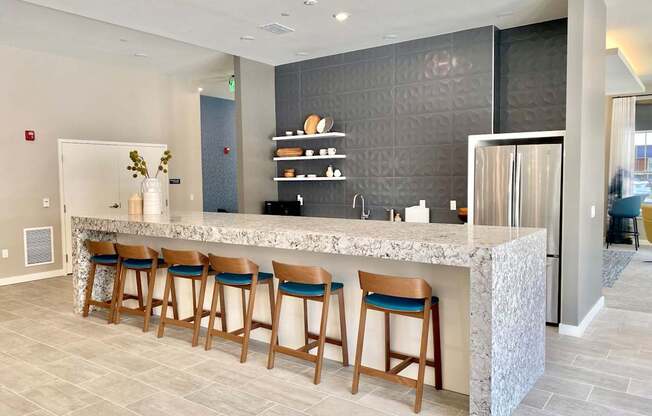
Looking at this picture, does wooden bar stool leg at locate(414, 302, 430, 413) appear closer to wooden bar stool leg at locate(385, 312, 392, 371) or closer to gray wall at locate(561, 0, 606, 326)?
wooden bar stool leg at locate(385, 312, 392, 371)

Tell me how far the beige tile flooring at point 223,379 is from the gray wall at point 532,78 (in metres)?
2.15

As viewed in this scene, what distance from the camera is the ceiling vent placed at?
509cm

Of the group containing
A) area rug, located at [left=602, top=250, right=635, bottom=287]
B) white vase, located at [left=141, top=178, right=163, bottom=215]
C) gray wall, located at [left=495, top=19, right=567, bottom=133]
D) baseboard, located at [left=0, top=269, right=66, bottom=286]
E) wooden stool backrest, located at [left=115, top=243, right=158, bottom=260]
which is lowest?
area rug, located at [left=602, top=250, right=635, bottom=287]

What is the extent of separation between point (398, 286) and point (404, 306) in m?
0.13

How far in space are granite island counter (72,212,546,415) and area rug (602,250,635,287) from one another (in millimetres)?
3965

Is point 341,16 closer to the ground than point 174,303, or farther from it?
farther from it

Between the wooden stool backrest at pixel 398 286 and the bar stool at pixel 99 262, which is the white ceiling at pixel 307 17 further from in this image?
the wooden stool backrest at pixel 398 286

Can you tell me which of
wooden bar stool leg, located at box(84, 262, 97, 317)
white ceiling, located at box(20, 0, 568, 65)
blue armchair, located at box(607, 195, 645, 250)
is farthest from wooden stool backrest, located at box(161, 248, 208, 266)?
blue armchair, located at box(607, 195, 645, 250)

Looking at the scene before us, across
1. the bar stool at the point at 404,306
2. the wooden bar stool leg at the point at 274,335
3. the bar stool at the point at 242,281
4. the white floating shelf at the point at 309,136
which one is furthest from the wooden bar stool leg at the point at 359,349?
the white floating shelf at the point at 309,136

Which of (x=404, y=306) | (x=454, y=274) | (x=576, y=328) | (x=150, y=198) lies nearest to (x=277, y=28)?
(x=150, y=198)

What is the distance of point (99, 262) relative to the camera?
4750 mm

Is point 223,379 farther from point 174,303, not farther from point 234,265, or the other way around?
point 174,303

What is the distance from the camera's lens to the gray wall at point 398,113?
Answer: 540 centimetres

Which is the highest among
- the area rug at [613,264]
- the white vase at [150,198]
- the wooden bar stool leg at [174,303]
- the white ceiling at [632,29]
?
the white ceiling at [632,29]
